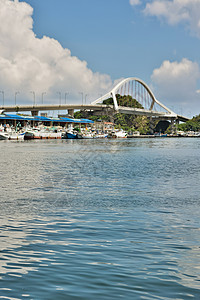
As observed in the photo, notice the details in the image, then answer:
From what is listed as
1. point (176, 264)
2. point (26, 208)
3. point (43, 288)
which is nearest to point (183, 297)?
point (176, 264)

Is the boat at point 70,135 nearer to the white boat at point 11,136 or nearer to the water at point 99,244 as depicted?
the white boat at point 11,136

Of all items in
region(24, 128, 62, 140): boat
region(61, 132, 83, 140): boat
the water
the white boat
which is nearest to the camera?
the water

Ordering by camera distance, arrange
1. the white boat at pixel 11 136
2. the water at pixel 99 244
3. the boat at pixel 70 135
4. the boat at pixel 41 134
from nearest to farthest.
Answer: the water at pixel 99 244 → the white boat at pixel 11 136 → the boat at pixel 41 134 → the boat at pixel 70 135

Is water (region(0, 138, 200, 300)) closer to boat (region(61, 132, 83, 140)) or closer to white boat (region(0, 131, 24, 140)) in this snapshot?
white boat (region(0, 131, 24, 140))

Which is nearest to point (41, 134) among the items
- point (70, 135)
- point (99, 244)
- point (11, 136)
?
point (70, 135)

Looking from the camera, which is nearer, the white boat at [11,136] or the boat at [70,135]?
the white boat at [11,136]

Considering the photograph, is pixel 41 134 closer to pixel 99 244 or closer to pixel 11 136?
pixel 11 136

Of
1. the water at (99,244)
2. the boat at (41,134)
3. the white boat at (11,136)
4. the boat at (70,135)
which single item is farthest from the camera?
the boat at (70,135)

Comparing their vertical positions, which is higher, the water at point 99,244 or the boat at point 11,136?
the boat at point 11,136

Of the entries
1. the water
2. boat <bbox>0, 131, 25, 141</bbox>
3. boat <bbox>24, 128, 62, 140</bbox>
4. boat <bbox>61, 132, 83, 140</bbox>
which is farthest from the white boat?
the water

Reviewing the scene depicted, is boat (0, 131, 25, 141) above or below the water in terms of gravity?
above

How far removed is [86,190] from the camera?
23.6 meters

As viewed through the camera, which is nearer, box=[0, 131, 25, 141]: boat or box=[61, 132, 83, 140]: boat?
box=[0, 131, 25, 141]: boat

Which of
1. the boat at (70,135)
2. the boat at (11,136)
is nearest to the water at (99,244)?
the boat at (11,136)
